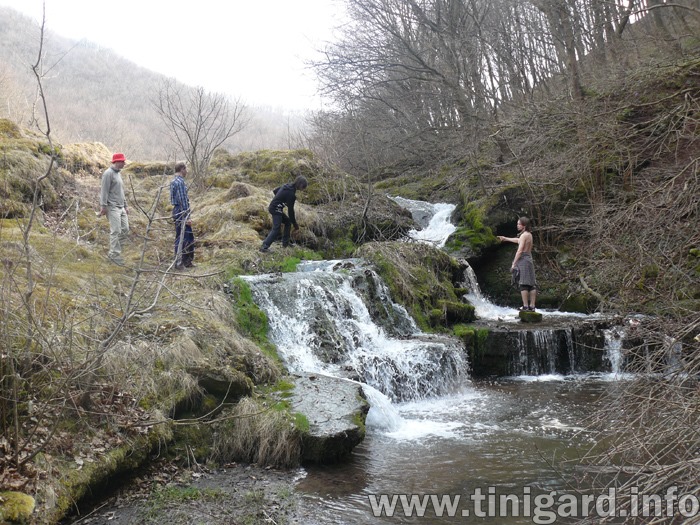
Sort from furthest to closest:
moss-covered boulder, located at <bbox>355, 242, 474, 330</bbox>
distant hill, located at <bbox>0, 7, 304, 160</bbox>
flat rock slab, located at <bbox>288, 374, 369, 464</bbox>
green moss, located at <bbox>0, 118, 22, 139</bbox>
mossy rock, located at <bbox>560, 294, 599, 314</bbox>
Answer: distant hill, located at <bbox>0, 7, 304, 160</bbox>, green moss, located at <bbox>0, 118, 22, 139</bbox>, mossy rock, located at <bbox>560, 294, 599, 314</bbox>, moss-covered boulder, located at <bbox>355, 242, 474, 330</bbox>, flat rock slab, located at <bbox>288, 374, 369, 464</bbox>

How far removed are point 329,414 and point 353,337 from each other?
3129 millimetres

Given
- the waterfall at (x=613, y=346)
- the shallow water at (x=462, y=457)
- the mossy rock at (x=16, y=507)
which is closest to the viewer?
the mossy rock at (x=16, y=507)

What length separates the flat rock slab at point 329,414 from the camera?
5.84m

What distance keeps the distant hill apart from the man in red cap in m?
7.10

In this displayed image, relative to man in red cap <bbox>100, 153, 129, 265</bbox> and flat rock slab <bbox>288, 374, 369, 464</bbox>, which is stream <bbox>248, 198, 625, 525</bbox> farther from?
man in red cap <bbox>100, 153, 129, 265</bbox>

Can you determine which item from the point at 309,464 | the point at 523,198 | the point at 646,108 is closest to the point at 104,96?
the point at 523,198

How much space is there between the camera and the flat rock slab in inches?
230

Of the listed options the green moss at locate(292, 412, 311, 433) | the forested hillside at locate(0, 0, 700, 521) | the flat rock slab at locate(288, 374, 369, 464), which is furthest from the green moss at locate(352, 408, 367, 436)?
the forested hillside at locate(0, 0, 700, 521)

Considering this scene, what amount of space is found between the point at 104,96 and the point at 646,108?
43.2m

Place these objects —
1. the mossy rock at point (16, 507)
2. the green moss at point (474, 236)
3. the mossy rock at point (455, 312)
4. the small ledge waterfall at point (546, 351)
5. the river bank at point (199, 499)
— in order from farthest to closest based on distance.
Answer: the green moss at point (474, 236) < the mossy rock at point (455, 312) < the small ledge waterfall at point (546, 351) < the river bank at point (199, 499) < the mossy rock at point (16, 507)

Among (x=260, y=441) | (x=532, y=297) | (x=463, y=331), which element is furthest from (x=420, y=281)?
(x=260, y=441)

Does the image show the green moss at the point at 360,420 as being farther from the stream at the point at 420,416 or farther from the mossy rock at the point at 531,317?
the mossy rock at the point at 531,317

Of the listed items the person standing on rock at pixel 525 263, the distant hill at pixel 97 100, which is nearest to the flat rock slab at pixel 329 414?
the person standing on rock at pixel 525 263

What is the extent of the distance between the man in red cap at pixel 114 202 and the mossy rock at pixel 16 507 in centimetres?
489
